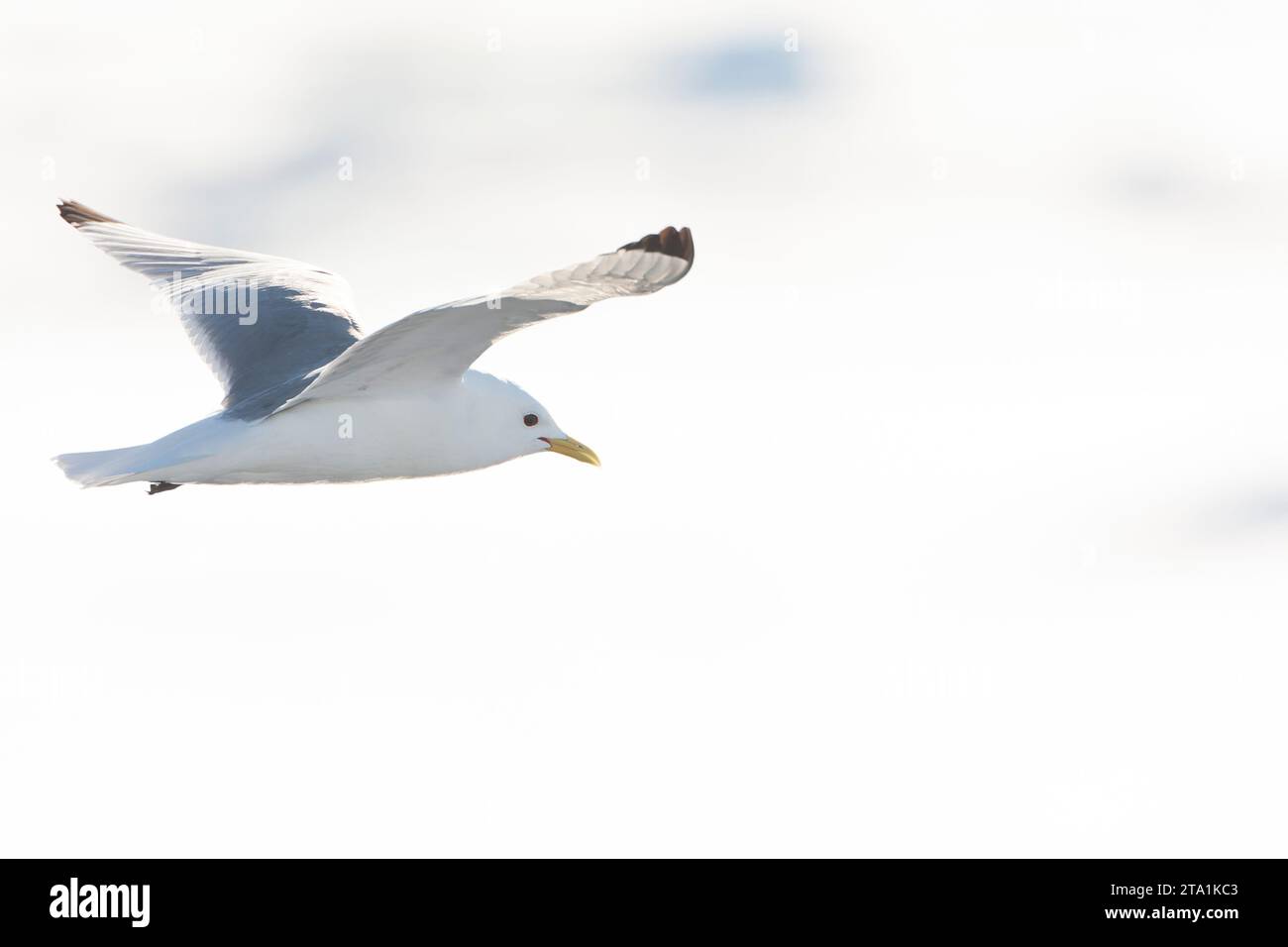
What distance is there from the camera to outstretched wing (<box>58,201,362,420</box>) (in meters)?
9.82

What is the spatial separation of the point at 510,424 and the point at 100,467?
2.17 metres

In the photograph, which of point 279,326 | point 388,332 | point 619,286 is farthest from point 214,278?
point 619,286

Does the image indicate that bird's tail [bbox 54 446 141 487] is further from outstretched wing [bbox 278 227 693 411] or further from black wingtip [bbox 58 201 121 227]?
black wingtip [bbox 58 201 121 227]

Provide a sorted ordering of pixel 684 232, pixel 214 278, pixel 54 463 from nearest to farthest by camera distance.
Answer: pixel 684 232 < pixel 54 463 < pixel 214 278

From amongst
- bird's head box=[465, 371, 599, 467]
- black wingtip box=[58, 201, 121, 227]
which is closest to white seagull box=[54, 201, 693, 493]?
bird's head box=[465, 371, 599, 467]

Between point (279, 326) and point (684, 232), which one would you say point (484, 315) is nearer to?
point (684, 232)

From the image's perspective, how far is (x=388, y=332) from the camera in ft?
25.4

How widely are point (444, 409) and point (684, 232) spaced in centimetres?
A: 191

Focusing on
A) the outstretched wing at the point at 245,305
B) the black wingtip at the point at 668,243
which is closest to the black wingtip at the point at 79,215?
the outstretched wing at the point at 245,305

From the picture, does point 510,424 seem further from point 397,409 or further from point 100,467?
point 100,467

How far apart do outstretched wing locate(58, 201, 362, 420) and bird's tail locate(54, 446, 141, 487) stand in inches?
27.9

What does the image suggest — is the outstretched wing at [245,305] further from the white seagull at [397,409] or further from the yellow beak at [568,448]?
the yellow beak at [568,448]

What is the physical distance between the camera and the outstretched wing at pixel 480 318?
289 inches

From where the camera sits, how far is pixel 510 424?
8.88m
